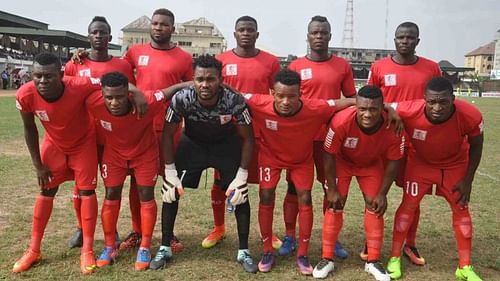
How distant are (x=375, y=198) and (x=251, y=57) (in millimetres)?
1932

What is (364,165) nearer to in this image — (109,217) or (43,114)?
(109,217)

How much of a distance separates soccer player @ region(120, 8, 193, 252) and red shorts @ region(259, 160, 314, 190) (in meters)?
1.06

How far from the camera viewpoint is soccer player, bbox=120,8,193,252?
16.2ft

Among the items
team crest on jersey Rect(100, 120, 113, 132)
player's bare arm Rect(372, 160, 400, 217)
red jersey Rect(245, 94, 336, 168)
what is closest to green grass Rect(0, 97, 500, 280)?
player's bare arm Rect(372, 160, 400, 217)

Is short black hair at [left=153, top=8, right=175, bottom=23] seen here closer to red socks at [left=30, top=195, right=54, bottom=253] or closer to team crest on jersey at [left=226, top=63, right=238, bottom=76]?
team crest on jersey at [left=226, top=63, right=238, bottom=76]

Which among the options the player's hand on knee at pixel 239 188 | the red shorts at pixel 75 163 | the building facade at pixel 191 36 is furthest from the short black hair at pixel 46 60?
the building facade at pixel 191 36

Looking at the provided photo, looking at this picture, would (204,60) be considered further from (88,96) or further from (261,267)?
(261,267)

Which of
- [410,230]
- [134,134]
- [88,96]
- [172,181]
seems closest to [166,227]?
[172,181]

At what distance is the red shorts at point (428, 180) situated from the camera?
4.42m

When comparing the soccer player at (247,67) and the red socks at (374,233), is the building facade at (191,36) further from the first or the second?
the red socks at (374,233)

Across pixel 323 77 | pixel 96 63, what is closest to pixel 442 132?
pixel 323 77

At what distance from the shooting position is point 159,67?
4.95m

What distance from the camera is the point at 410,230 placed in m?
4.90

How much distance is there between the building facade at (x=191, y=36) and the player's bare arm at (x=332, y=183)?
8418 centimetres
